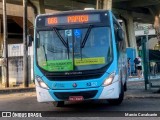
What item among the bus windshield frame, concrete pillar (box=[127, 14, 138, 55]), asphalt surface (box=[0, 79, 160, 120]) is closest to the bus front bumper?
asphalt surface (box=[0, 79, 160, 120])

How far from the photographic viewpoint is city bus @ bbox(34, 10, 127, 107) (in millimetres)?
12984

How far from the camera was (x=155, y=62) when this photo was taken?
1927 cm

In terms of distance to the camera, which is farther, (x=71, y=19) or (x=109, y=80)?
(x=71, y=19)

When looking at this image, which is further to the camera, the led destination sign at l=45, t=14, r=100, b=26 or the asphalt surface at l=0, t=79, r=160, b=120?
the led destination sign at l=45, t=14, r=100, b=26

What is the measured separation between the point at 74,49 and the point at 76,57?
0.91ft

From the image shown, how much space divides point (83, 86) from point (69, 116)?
1.00m

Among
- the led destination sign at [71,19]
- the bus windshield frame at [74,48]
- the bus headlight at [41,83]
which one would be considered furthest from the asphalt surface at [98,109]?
the led destination sign at [71,19]

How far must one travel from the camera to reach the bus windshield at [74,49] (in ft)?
43.0

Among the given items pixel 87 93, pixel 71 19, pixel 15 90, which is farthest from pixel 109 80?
pixel 15 90

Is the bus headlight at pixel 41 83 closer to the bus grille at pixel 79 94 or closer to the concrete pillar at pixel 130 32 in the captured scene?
the bus grille at pixel 79 94

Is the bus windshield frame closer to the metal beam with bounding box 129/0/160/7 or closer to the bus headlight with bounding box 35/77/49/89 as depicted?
the bus headlight with bounding box 35/77/49/89

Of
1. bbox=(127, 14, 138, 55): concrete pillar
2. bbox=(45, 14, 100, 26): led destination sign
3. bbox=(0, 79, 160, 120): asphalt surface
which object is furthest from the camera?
bbox=(127, 14, 138, 55): concrete pillar

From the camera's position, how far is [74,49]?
1328 centimetres

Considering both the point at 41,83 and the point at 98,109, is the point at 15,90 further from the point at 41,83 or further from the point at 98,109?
the point at 41,83
